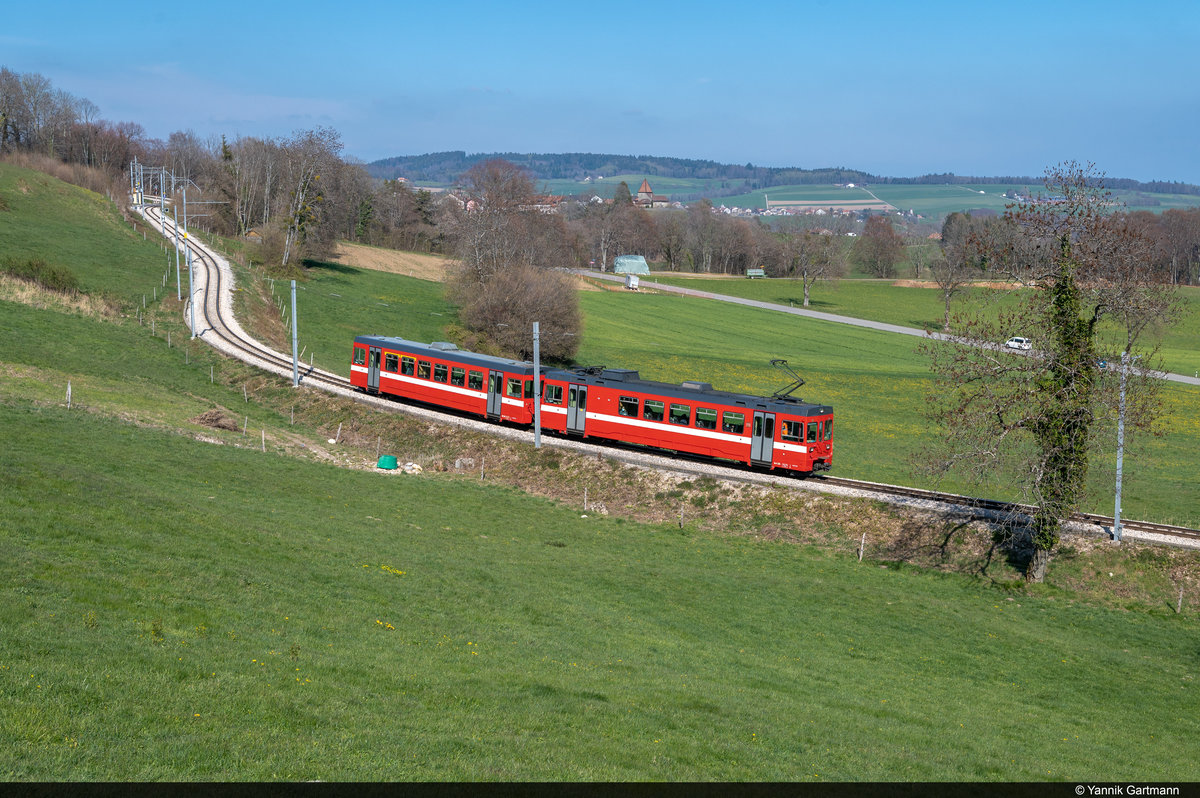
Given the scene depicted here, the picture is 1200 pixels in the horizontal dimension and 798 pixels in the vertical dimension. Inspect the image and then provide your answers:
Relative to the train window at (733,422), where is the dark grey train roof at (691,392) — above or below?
above

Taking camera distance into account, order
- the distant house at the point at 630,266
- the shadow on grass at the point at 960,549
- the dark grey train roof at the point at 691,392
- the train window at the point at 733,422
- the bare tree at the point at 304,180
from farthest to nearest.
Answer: the distant house at the point at 630,266 < the bare tree at the point at 304,180 < the train window at the point at 733,422 < the dark grey train roof at the point at 691,392 < the shadow on grass at the point at 960,549

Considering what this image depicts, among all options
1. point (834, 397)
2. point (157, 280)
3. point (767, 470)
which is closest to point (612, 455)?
point (767, 470)

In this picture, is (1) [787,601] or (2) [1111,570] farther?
(2) [1111,570]

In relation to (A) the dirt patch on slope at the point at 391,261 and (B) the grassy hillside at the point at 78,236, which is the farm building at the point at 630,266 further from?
(B) the grassy hillside at the point at 78,236

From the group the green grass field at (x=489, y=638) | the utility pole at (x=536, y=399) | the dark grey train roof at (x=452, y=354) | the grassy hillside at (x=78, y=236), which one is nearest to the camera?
the green grass field at (x=489, y=638)

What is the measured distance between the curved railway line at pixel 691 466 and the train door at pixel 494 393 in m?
0.71

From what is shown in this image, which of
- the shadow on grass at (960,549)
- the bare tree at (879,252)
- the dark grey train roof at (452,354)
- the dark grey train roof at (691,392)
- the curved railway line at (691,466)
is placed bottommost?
the shadow on grass at (960,549)

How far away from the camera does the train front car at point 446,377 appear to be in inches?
1729

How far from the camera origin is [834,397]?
6644 centimetres

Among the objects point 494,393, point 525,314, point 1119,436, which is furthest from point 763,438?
point 525,314

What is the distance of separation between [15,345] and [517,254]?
44437 millimetres

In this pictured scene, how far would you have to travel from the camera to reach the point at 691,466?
124 ft

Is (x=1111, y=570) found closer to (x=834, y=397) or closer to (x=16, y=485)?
(x=16, y=485)

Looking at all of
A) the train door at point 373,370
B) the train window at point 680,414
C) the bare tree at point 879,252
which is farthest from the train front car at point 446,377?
the bare tree at point 879,252
